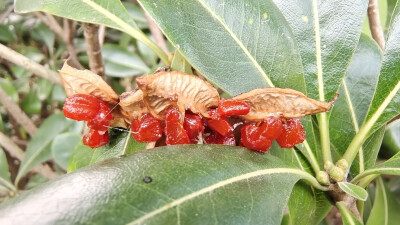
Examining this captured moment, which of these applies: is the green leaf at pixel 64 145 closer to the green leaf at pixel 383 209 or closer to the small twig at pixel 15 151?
the small twig at pixel 15 151

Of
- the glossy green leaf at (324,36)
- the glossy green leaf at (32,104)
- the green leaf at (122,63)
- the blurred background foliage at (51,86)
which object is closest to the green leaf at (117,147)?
the glossy green leaf at (324,36)

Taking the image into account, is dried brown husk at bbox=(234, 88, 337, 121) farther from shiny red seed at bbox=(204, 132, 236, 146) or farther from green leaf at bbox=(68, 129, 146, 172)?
green leaf at bbox=(68, 129, 146, 172)

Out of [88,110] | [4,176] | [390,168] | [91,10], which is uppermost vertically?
[91,10]

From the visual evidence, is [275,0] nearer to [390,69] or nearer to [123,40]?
[390,69]

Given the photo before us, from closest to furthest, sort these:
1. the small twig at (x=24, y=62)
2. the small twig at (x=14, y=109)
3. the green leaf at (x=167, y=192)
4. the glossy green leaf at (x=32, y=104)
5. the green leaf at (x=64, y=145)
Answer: the green leaf at (x=167, y=192) → the small twig at (x=24, y=62) → the green leaf at (x=64, y=145) → the small twig at (x=14, y=109) → the glossy green leaf at (x=32, y=104)

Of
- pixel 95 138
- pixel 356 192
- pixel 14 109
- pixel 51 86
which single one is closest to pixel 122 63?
pixel 51 86

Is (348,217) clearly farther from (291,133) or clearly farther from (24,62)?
(24,62)
